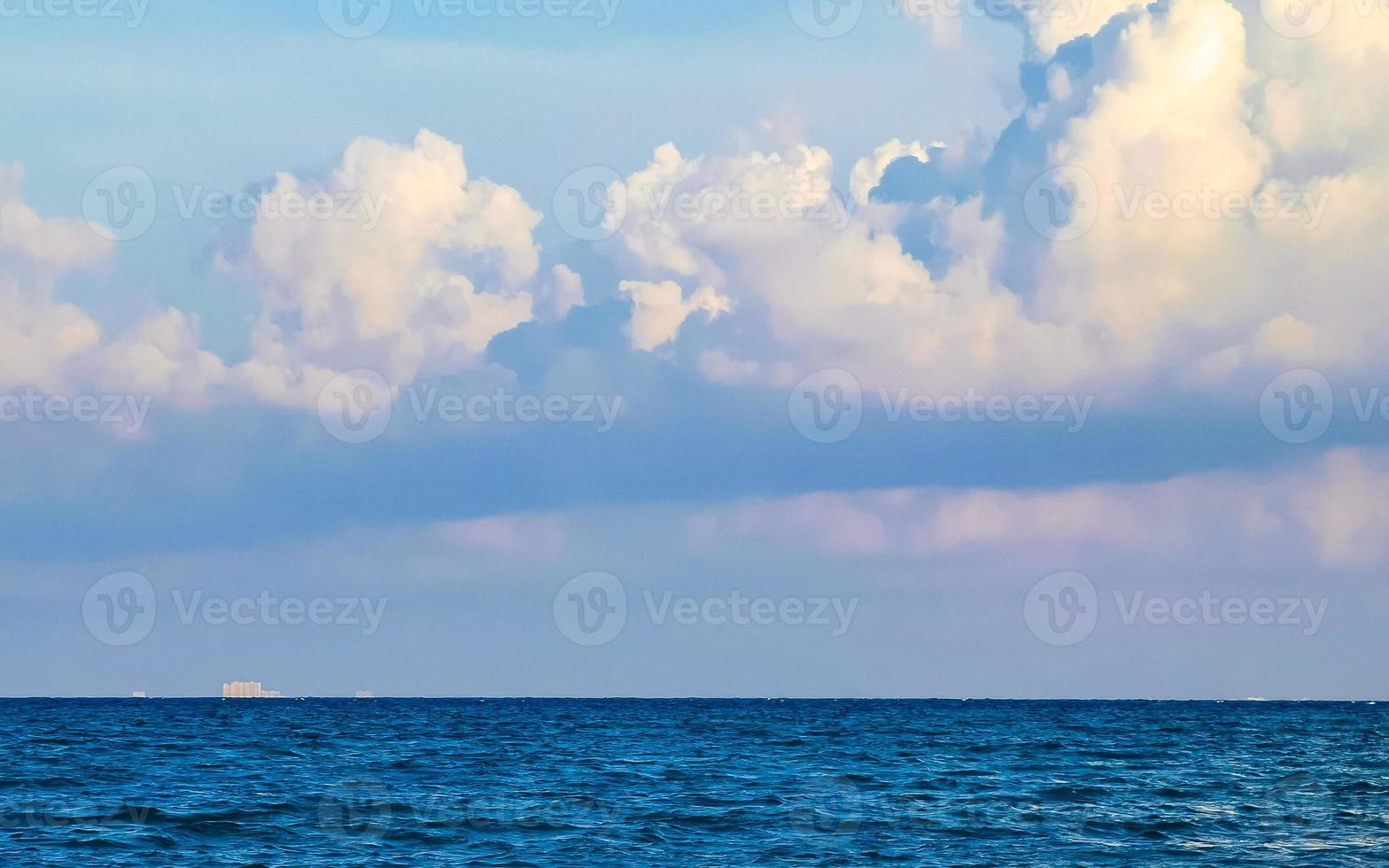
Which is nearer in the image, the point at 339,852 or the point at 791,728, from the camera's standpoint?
the point at 339,852

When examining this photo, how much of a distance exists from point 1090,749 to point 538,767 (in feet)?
115

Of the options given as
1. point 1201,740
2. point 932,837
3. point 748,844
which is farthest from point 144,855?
point 1201,740

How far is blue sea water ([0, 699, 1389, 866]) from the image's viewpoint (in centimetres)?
4212

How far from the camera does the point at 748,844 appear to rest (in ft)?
143

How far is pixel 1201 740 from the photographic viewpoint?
10325cm

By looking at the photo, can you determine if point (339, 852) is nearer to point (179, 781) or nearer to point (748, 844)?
point (748, 844)

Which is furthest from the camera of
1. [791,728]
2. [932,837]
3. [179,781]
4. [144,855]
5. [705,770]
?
[791,728]

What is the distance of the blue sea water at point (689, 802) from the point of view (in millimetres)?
42125

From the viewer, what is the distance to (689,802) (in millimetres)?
54719

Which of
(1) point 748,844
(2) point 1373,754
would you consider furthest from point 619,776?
(2) point 1373,754

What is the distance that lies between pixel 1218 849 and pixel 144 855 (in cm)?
3035

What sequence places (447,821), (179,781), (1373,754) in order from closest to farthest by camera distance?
(447,821) < (179,781) < (1373,754)

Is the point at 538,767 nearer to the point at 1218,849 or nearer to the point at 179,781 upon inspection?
the point at 179,781

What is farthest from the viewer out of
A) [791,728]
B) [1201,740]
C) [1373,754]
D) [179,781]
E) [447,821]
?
[791,728]
